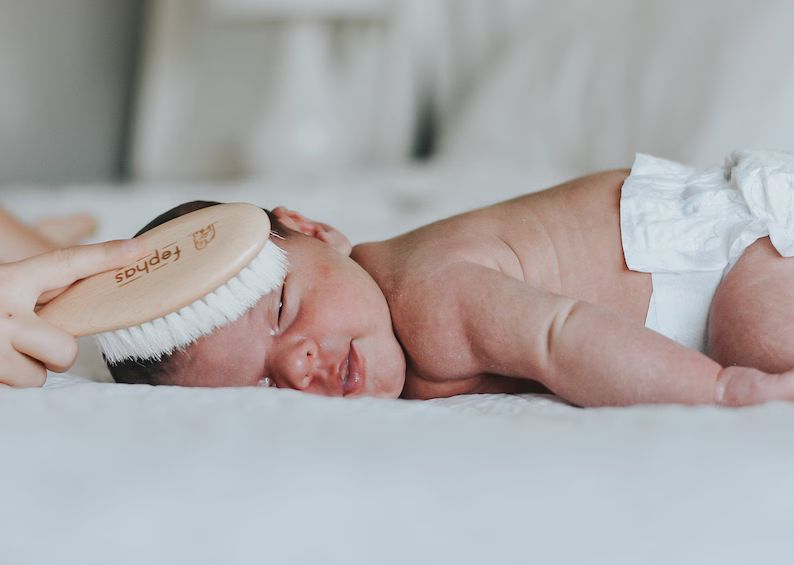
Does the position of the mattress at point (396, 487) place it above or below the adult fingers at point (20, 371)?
above

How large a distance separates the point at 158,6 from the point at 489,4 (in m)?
1.17

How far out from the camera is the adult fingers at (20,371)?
0.82m

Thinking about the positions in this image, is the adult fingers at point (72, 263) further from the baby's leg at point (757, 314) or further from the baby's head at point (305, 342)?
the baby's leg at point (757, 314)

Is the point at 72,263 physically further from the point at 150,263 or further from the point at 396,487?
the point at 396,487

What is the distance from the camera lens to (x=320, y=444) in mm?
650

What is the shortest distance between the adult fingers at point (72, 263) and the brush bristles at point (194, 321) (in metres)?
0.06

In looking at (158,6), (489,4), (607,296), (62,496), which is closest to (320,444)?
(62,496)

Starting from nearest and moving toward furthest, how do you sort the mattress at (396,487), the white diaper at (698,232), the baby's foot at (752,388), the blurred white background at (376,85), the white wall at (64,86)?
the mattress at (396,487), the baby's foot at (752,388), the white diaper at (698,232), the blurred white background at (376,85), the white wall at (64,86)

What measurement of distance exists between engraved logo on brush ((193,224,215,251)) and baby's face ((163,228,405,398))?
0.24ft

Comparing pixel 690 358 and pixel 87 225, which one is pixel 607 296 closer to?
pixel 690 358

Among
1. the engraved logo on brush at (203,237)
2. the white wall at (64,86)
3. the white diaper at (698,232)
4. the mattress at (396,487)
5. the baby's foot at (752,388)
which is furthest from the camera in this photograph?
the white wall at (64,86)

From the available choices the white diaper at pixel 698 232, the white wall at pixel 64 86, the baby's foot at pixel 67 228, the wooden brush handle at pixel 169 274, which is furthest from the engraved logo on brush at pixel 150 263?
the white wall at pixel 64 86

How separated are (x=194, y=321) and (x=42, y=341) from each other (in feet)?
0.42

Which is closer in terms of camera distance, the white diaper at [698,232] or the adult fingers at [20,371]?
the adult fingers at [20,371]
